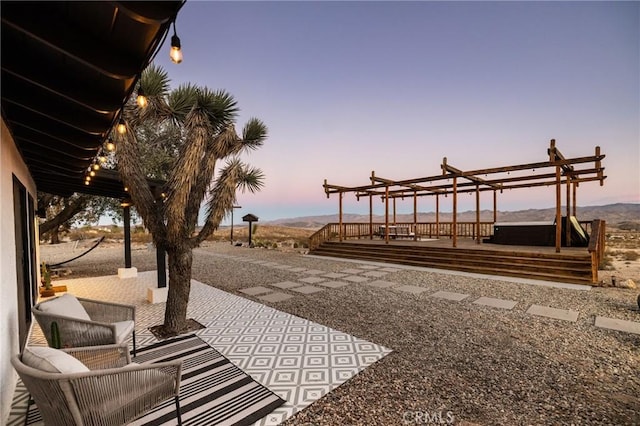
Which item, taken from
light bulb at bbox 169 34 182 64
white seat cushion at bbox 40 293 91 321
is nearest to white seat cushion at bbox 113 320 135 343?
white seat cushion at bbox 40 293 91 321

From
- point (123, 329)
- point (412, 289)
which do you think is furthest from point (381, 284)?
point (123, 329)

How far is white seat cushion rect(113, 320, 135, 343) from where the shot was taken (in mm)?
2547

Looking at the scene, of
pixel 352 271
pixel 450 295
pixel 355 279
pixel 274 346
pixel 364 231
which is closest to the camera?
pixel 274 346

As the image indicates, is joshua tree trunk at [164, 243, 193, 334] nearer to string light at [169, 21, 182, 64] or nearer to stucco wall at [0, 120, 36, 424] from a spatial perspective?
stucco wall at [0, 120, 36, 424]

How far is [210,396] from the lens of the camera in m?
2.23

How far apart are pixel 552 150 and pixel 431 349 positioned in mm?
6883

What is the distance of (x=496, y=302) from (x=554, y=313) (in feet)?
2.63

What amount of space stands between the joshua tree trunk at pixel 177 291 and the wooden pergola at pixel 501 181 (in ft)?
25.2

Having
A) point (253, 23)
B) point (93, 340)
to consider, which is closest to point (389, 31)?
point (253, 23)

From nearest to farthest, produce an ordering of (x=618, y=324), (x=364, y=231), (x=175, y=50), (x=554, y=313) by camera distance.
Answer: (x=175, y=50) → (x=618, y=324) → (x=554, y=313) → (x=364, y=231)

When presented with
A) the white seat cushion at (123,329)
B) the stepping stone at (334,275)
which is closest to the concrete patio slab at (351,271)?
the stepping stone at (334,275)

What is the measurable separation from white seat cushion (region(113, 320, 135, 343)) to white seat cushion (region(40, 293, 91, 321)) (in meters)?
0.31

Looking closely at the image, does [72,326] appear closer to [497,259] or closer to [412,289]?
[412,289]

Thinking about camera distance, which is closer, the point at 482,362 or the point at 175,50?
the point at 175,50
